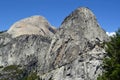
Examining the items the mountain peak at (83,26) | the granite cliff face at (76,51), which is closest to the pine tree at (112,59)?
the granite cliff face at (76,51)

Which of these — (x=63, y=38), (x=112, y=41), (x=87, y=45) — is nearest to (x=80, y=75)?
(x=87, y=45)

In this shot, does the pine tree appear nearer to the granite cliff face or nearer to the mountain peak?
the granite cliff face

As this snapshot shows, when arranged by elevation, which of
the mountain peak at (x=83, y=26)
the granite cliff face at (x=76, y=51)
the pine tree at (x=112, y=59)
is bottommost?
the pine tree at (x=112, y=59)

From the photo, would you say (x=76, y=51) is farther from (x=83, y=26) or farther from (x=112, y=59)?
(x=112, y=59)

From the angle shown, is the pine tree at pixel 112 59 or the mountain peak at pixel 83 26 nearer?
the pine tree at pixel 112 59

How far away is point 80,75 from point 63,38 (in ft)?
126

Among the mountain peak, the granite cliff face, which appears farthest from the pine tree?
the mountain peak

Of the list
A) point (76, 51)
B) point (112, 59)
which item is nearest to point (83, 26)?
point (76, 51)

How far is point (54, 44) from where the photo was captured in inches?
7790

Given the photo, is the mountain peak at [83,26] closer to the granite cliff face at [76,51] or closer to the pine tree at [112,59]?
the granite cliff face at [76,51]

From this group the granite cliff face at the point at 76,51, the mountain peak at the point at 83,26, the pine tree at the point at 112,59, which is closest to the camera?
the pine tree at the point at 112,59

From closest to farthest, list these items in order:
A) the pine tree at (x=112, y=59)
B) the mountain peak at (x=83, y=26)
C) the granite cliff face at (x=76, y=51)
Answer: the pine tree at (x=112, y=59)
the granite cliff face at (x=76, y=51)
the mountain peak at (x=83, y=26)

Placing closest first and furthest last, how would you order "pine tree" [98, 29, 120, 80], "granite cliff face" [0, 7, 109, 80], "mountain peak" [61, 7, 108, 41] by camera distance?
"pine tree" [98, 29, 120, 80]
"granite cliff face" [0, 7, 109, 80]
"mountain peak" [61, 7, 108, 41]

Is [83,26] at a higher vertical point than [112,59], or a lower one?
higher
